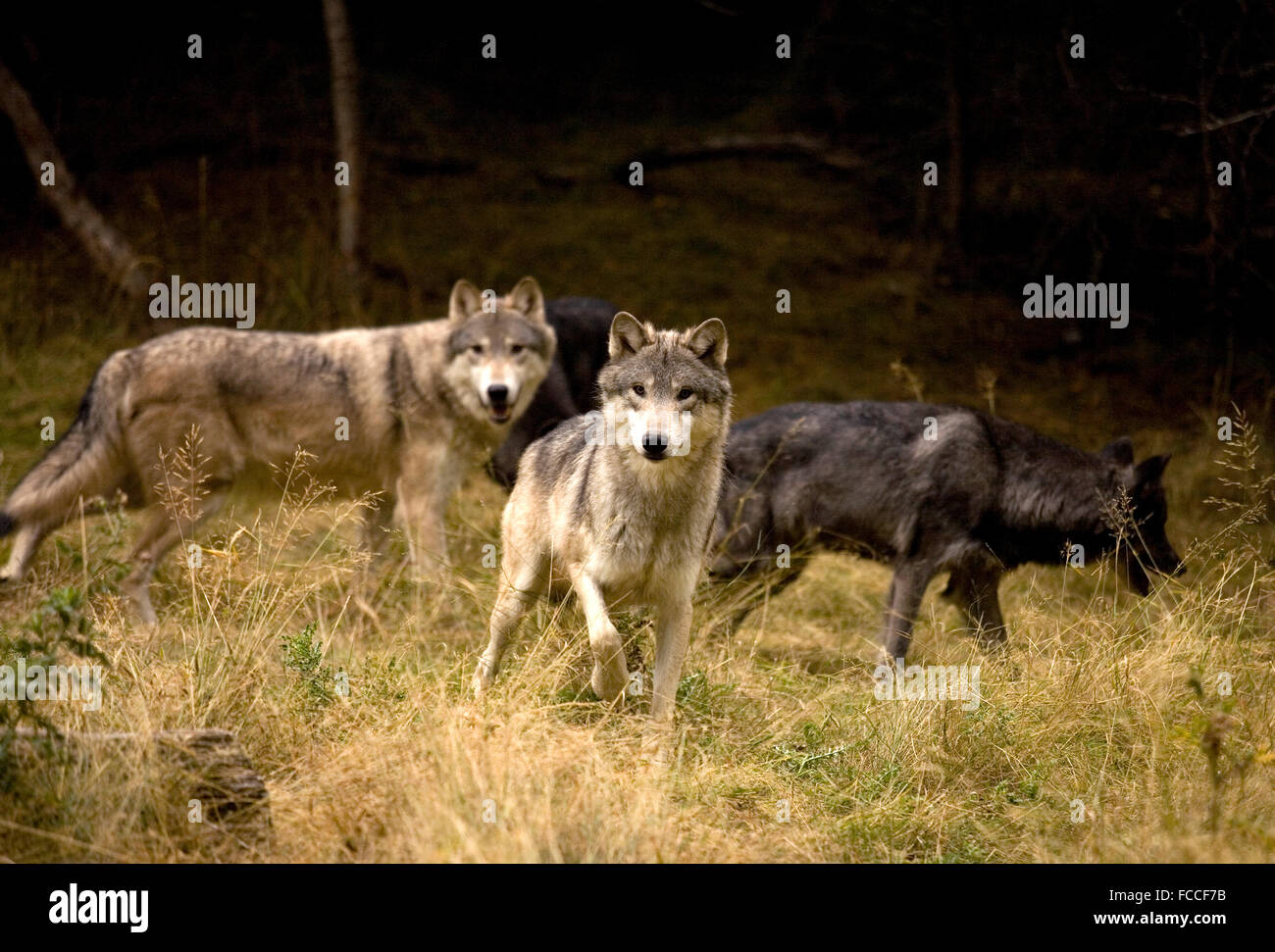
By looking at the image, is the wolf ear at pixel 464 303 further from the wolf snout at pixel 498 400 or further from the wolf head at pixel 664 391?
the wolf head at pixel 664 391

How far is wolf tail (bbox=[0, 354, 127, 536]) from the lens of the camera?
7754 millimetres

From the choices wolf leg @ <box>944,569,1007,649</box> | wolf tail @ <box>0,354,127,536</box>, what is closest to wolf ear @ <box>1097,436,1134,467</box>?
wolf leg @ <box>944,569,1007,649</box>

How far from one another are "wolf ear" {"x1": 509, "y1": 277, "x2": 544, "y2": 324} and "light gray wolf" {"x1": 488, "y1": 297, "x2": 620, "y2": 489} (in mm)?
1096

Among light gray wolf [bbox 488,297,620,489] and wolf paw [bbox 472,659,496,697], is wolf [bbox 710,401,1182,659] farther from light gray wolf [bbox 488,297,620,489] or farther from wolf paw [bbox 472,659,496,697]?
light gray wolf [bbox 488,297,620,489]

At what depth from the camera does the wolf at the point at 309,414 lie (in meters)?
7.95

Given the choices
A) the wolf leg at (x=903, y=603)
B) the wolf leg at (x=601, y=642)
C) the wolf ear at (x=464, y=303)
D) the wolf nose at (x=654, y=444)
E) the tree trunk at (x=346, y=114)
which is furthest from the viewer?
the tree trunk at (x=346, y=114)

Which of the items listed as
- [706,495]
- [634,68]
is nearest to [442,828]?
[706,495]

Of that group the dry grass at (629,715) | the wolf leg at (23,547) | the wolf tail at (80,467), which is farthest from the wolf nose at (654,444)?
the wolf leg at (23,547)

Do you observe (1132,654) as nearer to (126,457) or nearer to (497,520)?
(497,520)

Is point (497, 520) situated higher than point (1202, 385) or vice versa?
point (1202, 385)

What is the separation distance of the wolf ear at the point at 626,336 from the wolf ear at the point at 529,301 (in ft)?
10.8

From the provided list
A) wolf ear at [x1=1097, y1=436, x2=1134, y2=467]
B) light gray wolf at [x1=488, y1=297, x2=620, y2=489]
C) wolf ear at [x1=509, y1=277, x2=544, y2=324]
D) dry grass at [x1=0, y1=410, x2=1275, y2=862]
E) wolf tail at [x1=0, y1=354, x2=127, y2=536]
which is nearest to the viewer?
dry grass at [x1=0, y1=410, x2=1275, y2=862]

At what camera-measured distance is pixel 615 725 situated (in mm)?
5625

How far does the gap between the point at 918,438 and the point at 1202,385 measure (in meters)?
5.95
